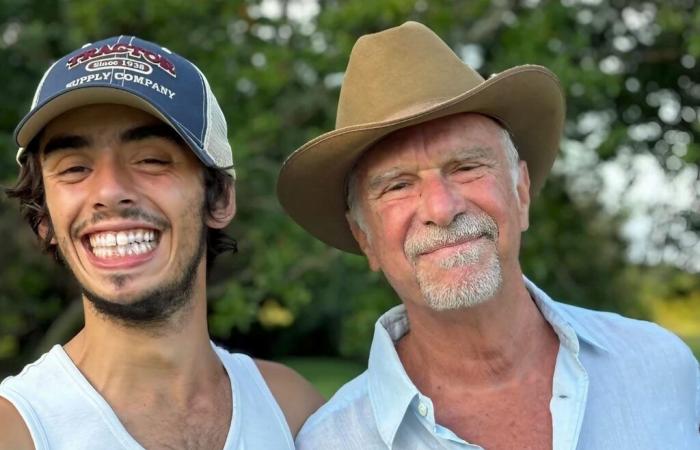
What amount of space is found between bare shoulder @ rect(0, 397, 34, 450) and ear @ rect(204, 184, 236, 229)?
2.55ft

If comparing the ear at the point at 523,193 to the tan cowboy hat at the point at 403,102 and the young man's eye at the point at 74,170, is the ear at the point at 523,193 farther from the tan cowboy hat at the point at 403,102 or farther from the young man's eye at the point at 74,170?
the young man's eye at the point at 74,170

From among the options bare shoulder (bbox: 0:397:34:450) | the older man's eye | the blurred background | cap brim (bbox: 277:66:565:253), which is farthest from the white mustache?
the blurred background

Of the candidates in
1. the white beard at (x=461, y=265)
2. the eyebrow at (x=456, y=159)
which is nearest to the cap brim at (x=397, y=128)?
the eyebrow at (x=456, y=159)

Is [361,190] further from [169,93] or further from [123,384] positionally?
[123,384]

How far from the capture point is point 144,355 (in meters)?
2.83

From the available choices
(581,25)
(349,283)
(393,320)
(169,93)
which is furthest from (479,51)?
(169,93)

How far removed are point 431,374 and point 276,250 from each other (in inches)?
156

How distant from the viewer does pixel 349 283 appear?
7930 millimetres

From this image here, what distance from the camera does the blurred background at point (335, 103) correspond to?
7.08 m

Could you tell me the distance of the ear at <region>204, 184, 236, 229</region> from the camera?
3021mm

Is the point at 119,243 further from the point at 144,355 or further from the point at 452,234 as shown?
the point at 452,234

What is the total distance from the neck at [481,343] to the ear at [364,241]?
186 millimetres

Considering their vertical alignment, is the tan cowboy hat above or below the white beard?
above

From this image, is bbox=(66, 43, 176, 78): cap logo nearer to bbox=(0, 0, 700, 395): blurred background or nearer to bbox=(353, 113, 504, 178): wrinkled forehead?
bbox=(353, 113, 504, 178): wrinkled forehead
